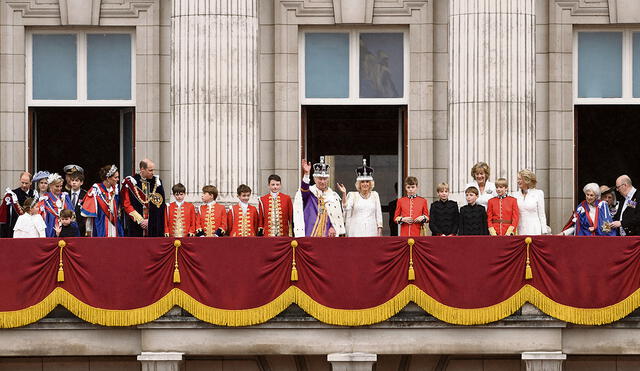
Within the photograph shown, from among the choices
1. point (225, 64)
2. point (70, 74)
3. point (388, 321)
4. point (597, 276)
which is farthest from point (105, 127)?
point (597, 276)

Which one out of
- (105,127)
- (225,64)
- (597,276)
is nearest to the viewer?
(597,276)

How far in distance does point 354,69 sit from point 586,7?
5158mm

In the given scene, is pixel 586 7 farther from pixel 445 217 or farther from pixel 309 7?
pixel 445 217

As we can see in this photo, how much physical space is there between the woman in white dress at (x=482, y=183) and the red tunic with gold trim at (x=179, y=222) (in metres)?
5.17

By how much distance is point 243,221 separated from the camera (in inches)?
1225

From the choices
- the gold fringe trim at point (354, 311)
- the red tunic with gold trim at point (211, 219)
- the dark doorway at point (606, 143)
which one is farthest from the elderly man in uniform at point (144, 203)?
the dark doorway at point (606, 143)

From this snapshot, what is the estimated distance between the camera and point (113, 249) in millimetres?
29719

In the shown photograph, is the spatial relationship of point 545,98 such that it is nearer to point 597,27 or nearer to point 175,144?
point 597,27

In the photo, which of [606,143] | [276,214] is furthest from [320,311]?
[606,143]

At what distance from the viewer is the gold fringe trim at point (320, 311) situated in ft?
96.1

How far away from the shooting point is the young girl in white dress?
30.4 meters

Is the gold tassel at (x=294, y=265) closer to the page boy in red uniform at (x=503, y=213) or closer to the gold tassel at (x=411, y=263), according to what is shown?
the gold tassel at (x=411, y=263)

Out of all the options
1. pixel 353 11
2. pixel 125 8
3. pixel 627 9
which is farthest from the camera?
pixel 125 8

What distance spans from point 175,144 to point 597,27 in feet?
31.1
